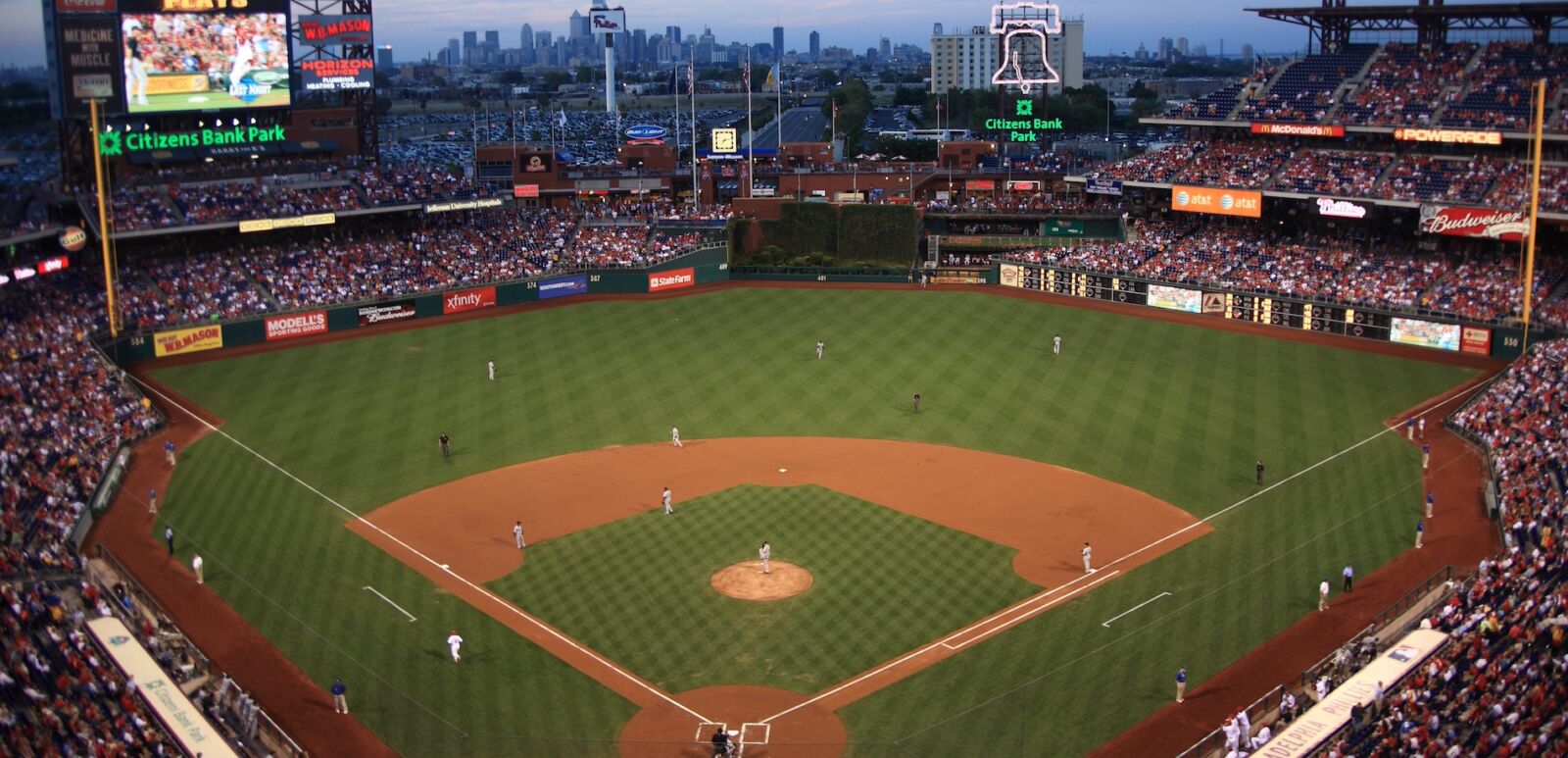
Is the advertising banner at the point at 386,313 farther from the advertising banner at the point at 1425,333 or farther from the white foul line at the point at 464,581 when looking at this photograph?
the advertising banner at the point at 1425,333

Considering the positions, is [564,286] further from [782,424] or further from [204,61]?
[782,424]

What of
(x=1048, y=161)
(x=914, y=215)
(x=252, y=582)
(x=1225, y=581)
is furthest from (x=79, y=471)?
(x=1048, y=161)

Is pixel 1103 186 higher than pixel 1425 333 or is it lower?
higher

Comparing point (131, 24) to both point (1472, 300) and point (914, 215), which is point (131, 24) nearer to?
point (914, 215)

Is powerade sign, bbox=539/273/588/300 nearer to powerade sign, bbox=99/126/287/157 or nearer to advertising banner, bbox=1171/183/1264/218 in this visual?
powerade sign, bbox=99/126/287/157

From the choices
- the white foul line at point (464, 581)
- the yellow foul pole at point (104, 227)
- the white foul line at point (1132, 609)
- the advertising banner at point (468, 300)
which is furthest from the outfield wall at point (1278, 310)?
the yellow foul pole at point (104, 227)

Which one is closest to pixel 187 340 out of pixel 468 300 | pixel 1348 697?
pixel 468 300
